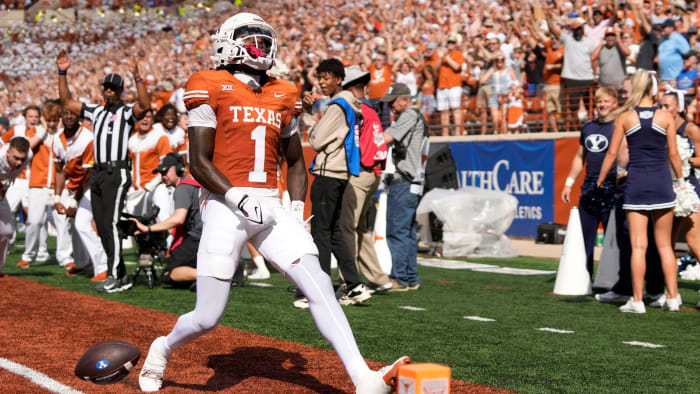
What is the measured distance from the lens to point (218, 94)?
14.2ft

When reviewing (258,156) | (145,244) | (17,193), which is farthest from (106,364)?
(17,193)

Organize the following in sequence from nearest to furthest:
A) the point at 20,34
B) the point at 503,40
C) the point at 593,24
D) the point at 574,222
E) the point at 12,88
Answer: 1. the point at 574,222
2. the point at 593,24
3. the point at 503,40
4. the point at 12,88
5. the point at 20,34

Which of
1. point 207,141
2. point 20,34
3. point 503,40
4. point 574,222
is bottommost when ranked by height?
point 574,222

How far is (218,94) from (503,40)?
1375cm

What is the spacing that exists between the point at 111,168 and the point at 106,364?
4.59m

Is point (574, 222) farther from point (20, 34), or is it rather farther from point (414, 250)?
point (20, 34)

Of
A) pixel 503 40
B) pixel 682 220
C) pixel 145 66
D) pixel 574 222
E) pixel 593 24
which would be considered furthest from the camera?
pixel 145 66

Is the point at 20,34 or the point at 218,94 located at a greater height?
the point at 20,34

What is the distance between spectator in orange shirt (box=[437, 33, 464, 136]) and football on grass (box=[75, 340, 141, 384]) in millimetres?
13034

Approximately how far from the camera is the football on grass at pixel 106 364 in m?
4.32

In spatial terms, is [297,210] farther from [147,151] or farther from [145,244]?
[147,151]

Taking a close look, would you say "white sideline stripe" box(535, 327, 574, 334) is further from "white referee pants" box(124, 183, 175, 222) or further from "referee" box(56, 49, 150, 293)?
"white referee pants" box(124, 183, 175, 222)

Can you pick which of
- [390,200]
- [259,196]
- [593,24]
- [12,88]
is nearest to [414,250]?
[390,200]

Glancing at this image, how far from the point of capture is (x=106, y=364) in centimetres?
432
